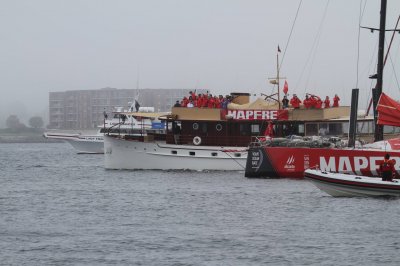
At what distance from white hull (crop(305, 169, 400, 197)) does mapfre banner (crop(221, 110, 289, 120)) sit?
19462 mm

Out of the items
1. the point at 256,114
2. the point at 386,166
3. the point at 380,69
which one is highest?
the point at 380,69

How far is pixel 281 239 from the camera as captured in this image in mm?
29734

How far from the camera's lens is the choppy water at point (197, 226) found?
27.0 m

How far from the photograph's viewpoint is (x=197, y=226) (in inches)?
1287

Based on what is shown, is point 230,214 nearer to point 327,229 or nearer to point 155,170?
point 327,229

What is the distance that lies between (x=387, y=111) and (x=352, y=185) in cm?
942

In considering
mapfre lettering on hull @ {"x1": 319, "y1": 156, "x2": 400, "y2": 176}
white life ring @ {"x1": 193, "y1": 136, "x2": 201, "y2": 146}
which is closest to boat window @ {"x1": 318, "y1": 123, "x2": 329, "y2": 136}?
white life ring @ {"x1": 193, "y1": 136, "x2": 201, "y2": 146}

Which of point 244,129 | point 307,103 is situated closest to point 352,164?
point 307,103

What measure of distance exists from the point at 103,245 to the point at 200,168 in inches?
1206

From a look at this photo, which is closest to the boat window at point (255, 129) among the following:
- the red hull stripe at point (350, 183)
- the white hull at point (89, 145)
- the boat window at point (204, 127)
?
the boat window at point (204, 127)

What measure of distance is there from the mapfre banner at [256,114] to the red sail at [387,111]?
1264 centimetres

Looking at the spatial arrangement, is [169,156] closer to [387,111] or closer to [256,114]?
[256,114]

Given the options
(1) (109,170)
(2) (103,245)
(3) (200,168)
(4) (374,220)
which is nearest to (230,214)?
(4) (374,220)

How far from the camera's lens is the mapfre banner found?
59.4m
